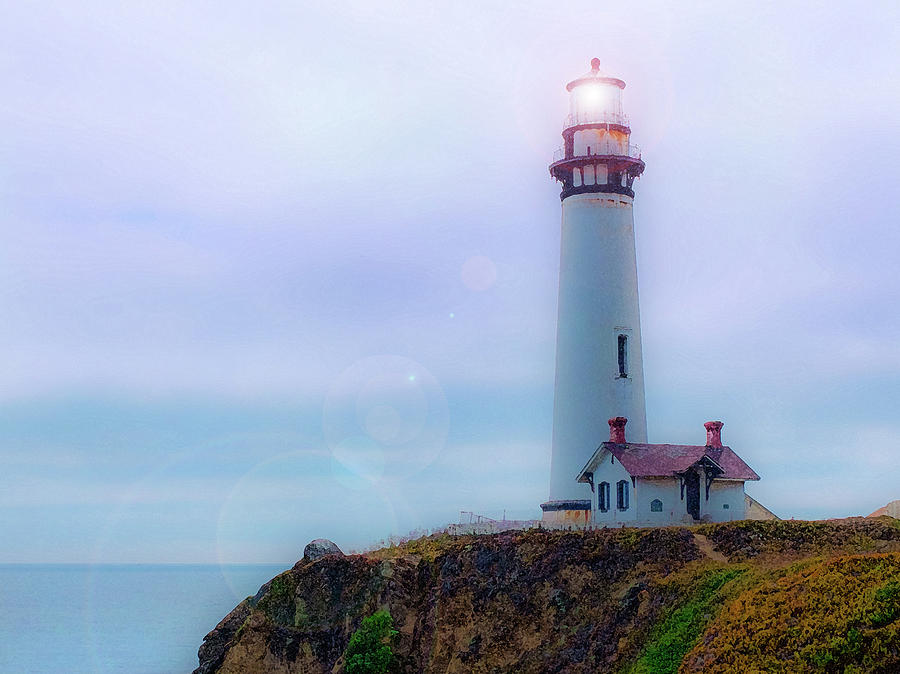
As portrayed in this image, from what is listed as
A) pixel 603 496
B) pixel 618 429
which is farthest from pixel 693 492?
pixel 618 429

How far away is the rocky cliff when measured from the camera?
2620 centimetres

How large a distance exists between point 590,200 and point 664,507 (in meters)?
13.6

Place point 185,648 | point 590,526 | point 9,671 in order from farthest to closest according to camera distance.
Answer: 1. point 185,648
2. point 9,671
3. point 590,526

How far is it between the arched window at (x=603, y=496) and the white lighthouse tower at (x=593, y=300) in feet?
5.55

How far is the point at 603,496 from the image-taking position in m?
43.6

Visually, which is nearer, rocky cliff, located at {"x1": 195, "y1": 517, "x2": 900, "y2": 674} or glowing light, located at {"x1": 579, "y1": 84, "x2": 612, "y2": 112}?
rocky cliff, located at {"x1": 195, "y1": 517, "x2": 900, "y2": 674}

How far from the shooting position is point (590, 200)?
4747 cm

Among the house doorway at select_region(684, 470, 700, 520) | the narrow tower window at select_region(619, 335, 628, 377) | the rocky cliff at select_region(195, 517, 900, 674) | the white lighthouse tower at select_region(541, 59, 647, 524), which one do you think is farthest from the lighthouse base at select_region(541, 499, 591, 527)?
the narrow tower window at select_region(619, 335, 628, 377)

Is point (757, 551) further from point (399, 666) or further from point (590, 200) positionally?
point (590, 200)

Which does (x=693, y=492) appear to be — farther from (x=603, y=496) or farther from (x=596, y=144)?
(x=596, y=144)

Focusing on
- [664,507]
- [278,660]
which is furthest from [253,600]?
[664,507]

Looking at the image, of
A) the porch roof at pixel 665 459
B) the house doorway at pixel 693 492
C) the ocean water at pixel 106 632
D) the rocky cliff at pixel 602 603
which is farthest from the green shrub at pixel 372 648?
the ocean water at pixel 106 632

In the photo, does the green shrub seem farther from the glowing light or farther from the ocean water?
the ocean water

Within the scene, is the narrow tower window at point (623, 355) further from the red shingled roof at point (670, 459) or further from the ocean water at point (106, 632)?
the ocean water at point (106, 632)
